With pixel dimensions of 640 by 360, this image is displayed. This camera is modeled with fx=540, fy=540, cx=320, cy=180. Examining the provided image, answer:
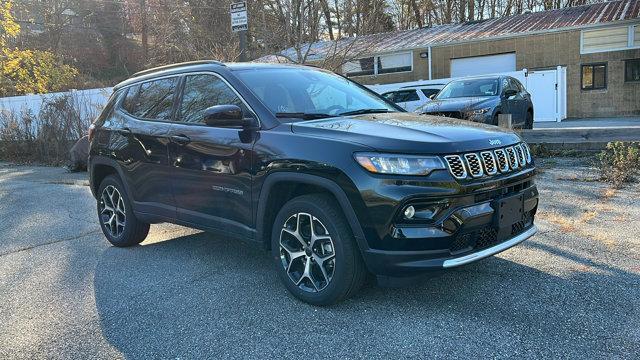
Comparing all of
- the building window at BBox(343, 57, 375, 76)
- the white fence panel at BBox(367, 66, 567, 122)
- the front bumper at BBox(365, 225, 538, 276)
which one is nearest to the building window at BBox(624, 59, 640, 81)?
the white fence panel at BBox(367, 66, 567, 122)

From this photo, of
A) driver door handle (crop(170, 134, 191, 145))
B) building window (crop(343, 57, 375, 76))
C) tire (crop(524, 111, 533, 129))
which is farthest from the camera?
building window (crop(343, 57, 375, 76))

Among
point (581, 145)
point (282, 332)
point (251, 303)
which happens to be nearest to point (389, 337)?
point (282, 332)

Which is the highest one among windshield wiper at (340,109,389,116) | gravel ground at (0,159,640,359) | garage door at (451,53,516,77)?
garage door at (451,53,516,77)

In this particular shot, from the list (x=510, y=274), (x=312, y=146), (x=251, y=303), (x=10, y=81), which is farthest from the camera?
(x=10, y=81)

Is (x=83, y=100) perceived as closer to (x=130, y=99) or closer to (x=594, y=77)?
(x=130, y=99)

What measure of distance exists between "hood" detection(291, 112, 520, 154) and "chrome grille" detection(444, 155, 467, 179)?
4cm

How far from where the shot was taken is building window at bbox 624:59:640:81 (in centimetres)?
2028

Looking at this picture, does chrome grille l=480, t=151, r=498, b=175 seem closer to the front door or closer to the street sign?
the front door

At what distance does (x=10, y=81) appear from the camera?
19.6 metres

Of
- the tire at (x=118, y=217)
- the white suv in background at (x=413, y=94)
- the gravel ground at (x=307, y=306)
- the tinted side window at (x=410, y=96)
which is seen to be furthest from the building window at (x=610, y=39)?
the tire at (x=118, y=217)

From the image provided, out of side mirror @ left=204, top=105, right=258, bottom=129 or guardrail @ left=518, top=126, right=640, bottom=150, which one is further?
guardrail @ left=518, top=126, right=640, bottom=150

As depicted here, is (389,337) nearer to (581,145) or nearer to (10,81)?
(581,145)

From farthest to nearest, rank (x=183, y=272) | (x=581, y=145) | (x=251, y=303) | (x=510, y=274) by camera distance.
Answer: (x=581, y=145) → (x=183, y=272) → (x=510, y=274) → (x=251, y=303)

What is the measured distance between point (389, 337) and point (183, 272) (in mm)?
2227
